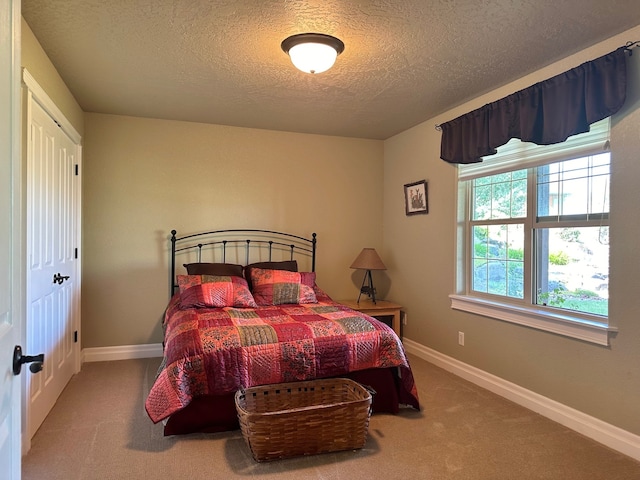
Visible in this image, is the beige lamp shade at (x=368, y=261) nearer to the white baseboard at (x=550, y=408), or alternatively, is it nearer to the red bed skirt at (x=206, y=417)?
the white baseboard at (x=550, y=408)

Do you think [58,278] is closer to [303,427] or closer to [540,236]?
[303,427]

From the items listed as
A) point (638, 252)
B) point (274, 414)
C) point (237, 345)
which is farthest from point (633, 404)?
point (237, 345)

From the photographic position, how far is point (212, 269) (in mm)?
3906

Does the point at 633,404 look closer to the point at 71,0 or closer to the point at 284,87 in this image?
the point at 284,87

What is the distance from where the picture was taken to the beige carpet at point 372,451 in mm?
2100

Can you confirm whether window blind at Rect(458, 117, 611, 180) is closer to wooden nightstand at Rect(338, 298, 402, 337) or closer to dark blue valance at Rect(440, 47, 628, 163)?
dark blue valance at Rect(440, 47, 628, 163)

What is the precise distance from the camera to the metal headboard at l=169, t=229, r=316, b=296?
4121 mm

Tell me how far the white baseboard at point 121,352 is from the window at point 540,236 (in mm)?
2826

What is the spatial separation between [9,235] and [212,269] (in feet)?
9.80

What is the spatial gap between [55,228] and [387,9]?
8.36 ft

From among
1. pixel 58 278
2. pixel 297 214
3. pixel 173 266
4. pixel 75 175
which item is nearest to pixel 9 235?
pixel 58 278

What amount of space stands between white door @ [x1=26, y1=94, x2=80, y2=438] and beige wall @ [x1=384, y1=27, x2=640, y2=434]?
120 inches

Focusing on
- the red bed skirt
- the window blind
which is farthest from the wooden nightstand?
the red bed skirt

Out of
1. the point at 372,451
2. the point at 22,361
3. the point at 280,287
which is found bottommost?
the point at 372,451
